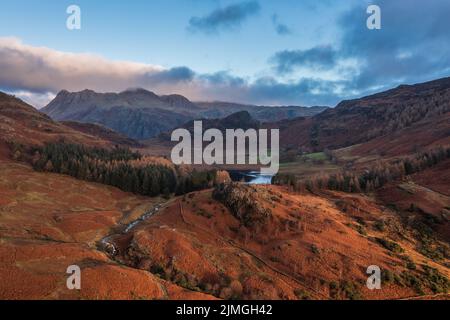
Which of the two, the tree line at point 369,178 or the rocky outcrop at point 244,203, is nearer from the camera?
the rocky outcrop at point 244,203

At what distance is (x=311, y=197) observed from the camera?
293ft

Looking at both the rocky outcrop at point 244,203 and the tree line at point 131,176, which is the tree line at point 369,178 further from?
the rocky outcrop at point 244,203

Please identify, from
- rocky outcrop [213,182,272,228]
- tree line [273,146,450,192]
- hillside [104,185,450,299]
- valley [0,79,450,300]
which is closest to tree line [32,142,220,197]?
valley [0,79,450,300]

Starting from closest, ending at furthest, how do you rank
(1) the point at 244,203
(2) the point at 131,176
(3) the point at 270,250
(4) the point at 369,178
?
(3) the point at 270,250, (1) the point at 244,203, (2) the point at 131,176, (4) the point at 369,178

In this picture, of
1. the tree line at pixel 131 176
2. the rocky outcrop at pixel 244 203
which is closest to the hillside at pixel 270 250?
the rocky outcrop at pixel 244 203

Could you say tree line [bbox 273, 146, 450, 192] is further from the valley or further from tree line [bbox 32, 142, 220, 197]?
tree line [bbox 32, 142, 220, 197]

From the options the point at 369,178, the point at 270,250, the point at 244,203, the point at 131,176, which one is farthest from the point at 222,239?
the point at 369,178

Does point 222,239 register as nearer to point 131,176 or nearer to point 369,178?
point 131,176

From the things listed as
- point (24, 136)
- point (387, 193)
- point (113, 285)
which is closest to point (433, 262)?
point (387, 193)

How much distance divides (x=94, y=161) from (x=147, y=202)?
35213mm

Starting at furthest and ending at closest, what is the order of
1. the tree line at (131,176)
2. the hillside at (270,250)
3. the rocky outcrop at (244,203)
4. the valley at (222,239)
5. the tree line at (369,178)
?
the tree line at (131,176)
the tree line at (369,178)
the rocky outcrop at (244,203)
the hillside at (270,250)
the valley at (222,239)

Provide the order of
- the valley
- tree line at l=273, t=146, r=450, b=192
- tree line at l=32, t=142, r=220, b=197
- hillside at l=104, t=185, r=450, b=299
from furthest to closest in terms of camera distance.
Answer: tree line at l=32, t=142, r=220, b=197, tree line at l=273, t=146, r=450, b=192, hillside at l=104, t=185, r=450, b=299, the valley

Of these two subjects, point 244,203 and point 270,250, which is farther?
point 244,203
